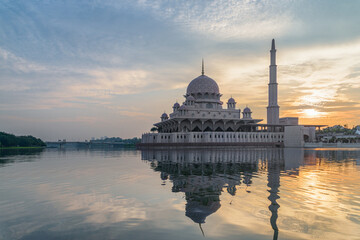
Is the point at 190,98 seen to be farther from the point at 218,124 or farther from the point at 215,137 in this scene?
the point at 215,137

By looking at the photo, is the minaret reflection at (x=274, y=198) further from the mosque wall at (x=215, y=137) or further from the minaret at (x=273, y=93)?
the minaret at (x=273, y=93)

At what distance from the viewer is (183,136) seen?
65375 millimetres

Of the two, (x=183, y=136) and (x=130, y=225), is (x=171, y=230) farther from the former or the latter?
(x=183, y=136)

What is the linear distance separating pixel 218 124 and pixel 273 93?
64.8 ft

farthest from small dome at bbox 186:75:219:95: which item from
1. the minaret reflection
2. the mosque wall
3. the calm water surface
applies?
the calm water surface

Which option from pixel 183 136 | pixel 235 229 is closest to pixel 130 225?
pixel 235 229

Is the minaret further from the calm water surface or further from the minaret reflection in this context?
the calm water surface

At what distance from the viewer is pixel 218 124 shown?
247 feet

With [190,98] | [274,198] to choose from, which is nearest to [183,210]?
[274,198]

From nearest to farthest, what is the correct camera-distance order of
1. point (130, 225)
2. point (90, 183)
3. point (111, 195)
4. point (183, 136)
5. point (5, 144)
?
point (130, 225) < point (111, 195) < point (90, 183) < point (183, 136) < point (5, 144)

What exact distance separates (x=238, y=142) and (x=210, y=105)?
1531 centimetres

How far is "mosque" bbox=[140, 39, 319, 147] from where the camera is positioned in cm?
6556

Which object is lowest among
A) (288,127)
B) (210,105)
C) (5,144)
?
(5,144)

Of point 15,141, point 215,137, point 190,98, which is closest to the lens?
point 215,137
